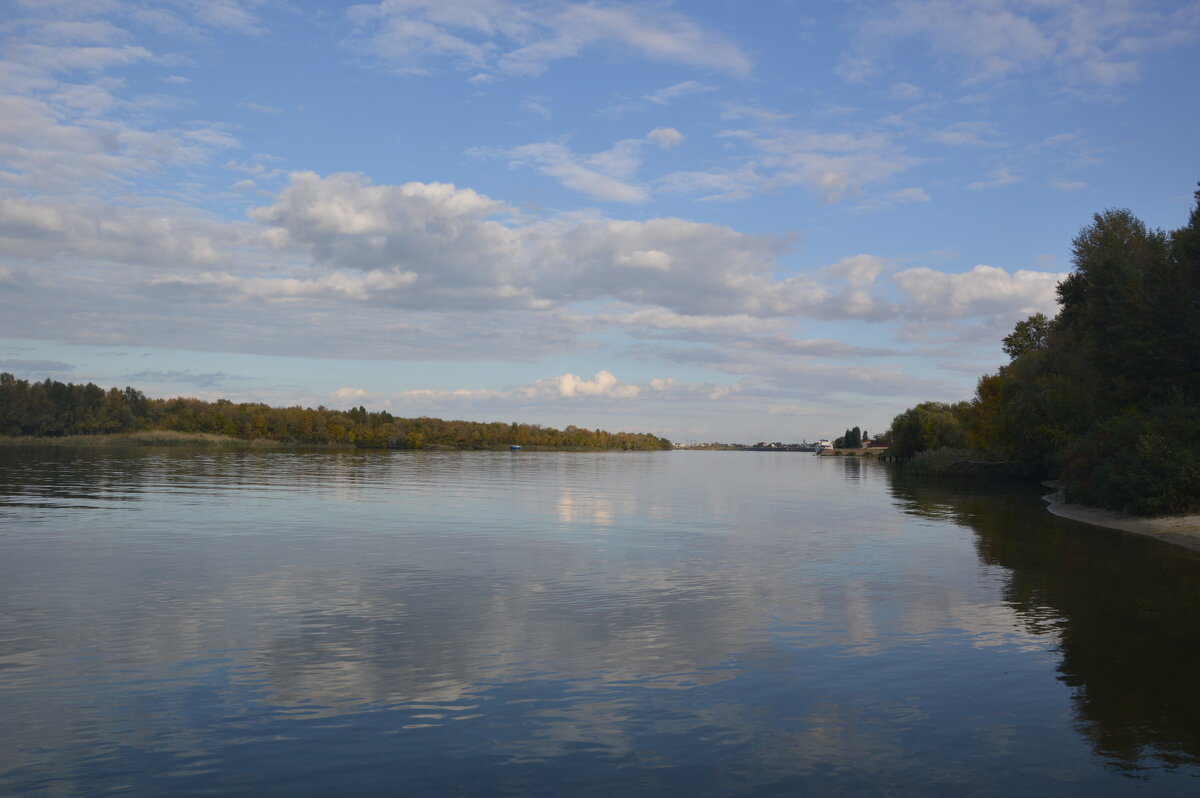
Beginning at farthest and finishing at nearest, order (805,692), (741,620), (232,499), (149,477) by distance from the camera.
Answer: (149,477) < (232,499) < (741,620) < (805,692)

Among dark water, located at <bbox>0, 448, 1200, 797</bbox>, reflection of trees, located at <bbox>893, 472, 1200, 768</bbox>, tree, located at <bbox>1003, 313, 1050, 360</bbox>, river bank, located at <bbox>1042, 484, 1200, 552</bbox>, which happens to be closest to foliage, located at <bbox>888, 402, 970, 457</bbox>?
tree, located at <bbox>1003, 313, 1050, 360</bbox>

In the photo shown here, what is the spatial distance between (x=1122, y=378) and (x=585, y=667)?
178ft

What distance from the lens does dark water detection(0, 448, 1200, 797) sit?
1079 centimetres

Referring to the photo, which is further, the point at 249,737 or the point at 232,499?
the point at 232,499

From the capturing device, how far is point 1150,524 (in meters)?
41.7

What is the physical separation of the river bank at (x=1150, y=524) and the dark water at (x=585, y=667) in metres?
5.10

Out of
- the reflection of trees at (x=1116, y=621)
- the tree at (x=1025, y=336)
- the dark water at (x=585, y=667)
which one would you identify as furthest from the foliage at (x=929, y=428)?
the dark water at (x=585, y=667)

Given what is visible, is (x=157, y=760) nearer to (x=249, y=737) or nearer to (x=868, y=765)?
(x=249, y=737)

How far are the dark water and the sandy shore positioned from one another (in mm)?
5089

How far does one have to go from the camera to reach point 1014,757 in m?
11.5

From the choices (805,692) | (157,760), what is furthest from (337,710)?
(805,692)

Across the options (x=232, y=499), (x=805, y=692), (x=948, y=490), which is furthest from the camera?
(x=948, y=490)

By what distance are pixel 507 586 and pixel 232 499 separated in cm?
3351

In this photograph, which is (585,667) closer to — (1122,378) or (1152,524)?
(1152,524)
